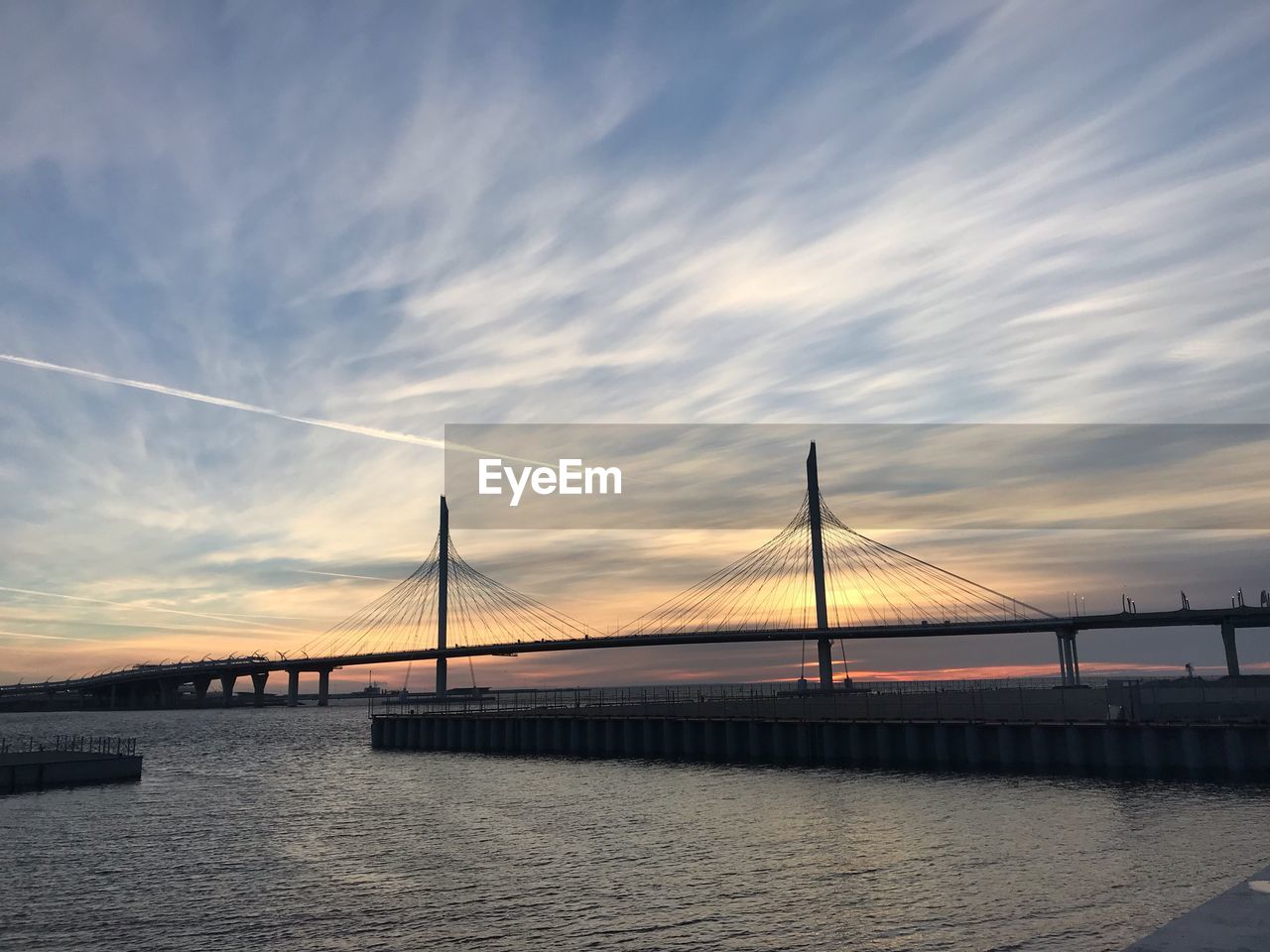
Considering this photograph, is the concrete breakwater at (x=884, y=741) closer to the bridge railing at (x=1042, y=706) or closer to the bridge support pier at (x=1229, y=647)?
the bridge railing at (x=1042, y=706)

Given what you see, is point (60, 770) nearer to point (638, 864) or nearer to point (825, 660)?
point (638, 864)

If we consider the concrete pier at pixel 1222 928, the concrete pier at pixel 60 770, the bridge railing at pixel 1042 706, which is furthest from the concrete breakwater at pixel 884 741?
the concrete pier at pixel 1222 928

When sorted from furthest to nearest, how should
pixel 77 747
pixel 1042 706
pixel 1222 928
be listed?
pixel 77 747
pixel 1042 706
pixel 1222 928

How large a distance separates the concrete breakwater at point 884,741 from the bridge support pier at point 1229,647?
182 feet

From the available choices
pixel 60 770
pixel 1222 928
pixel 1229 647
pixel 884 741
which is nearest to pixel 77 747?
pixel 60 770

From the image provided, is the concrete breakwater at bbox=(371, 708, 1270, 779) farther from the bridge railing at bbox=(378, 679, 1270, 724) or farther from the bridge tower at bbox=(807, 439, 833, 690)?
the bridge tower at bbox=(807, 439, 833, 690)

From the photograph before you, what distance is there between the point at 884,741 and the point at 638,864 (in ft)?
104

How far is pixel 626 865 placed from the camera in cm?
3556

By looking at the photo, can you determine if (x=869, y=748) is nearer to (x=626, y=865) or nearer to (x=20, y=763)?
(x=626, y=865)

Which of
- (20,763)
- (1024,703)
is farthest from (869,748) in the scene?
(20,763)

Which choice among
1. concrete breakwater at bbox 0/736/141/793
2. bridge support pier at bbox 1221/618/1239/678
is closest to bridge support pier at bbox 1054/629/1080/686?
bridge support pier at bbox 1221/618/1239/678

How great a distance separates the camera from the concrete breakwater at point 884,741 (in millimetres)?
52062

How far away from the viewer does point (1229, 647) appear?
102 metres

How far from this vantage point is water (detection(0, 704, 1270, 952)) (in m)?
27.2
